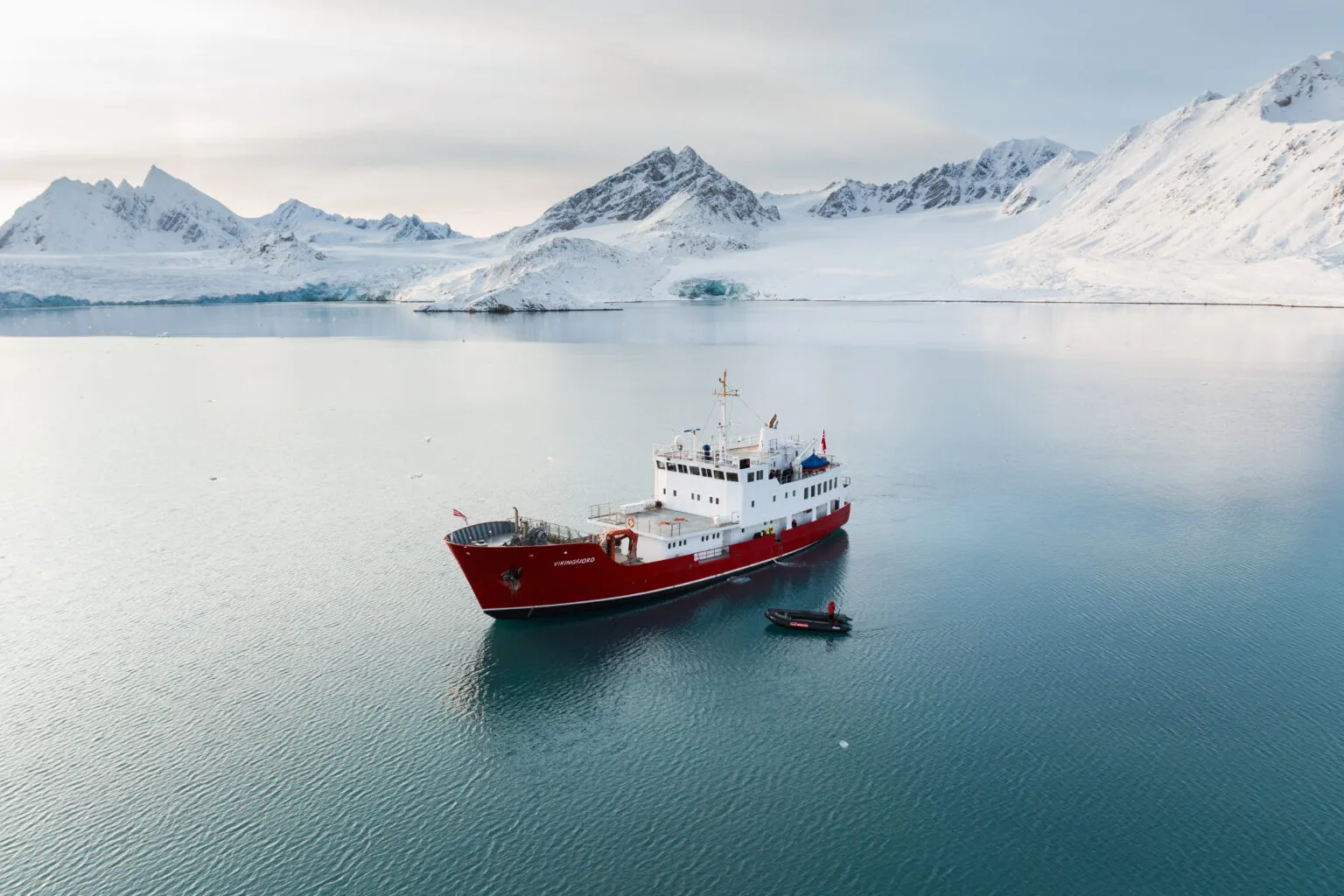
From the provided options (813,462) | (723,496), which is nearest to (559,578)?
(723,496)

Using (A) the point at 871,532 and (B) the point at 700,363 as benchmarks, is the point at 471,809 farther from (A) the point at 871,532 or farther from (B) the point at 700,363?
(B) the point at 700,363

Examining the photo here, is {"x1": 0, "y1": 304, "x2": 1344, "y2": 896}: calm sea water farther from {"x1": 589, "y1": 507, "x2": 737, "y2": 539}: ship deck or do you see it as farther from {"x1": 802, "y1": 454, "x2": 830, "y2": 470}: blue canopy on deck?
{"x1": 802, "y1": 454, "x2": 830, "y2": 470}: blue canopy on deck

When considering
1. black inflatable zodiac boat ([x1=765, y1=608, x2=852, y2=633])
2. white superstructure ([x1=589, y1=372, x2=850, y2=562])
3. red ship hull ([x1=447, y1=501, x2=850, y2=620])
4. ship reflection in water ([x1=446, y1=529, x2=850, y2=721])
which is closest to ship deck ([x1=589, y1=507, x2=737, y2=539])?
white superstructure ([x1=589, y1=372, x2=850, y2=562])

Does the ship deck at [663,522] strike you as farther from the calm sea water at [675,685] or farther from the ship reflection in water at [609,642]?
the calm sea water at [675,685]

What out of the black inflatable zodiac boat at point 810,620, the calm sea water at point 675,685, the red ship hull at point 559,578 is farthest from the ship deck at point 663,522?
the black inflatable zodiac boat at point 810,620

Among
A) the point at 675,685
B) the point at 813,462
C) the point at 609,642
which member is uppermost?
the point at 813,462

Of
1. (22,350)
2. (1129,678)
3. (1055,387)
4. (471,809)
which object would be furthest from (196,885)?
(22,350)

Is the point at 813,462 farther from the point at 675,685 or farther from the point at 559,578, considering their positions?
the point at 675,685
